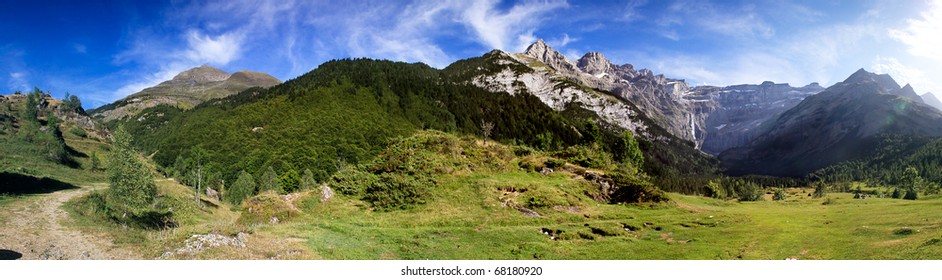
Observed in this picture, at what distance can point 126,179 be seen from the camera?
35719mm

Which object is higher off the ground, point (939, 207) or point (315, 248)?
point (939, 207)

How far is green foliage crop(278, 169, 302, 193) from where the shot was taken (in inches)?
4545

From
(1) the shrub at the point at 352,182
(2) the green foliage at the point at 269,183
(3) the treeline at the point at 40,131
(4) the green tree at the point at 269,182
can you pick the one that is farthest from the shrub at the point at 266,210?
(2) the green foliage at the point at 269,183

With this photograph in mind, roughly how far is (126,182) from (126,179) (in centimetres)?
37

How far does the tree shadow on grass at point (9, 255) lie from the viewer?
16703 millimetres

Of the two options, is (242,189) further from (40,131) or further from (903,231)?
(903,231)

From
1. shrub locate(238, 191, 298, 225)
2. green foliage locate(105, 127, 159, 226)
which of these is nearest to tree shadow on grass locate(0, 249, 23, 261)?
shrub locate(238, 191, 298, 225)

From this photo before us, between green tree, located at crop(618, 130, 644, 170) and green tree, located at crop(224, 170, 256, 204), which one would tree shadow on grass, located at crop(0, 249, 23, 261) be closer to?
green tree, located at crop(618, 130, 644, 170)

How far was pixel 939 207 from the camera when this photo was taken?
25.3 metres

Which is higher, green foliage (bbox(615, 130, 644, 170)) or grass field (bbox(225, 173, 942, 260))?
green foliage (bbox(615, 130, 644, 170))

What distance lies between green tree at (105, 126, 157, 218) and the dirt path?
1098cm
